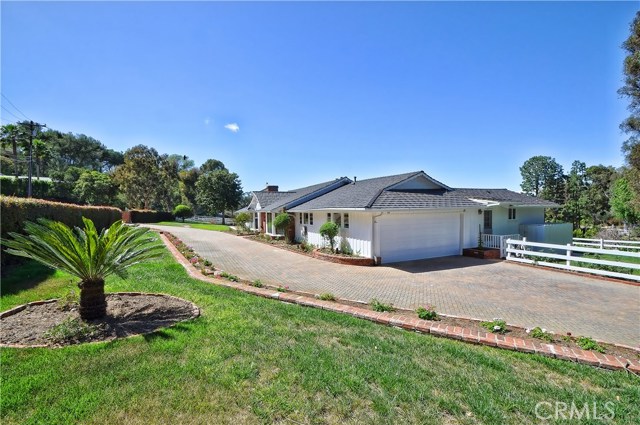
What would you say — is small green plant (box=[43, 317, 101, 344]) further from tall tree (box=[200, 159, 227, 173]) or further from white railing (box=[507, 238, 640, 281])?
tall tree (box=[200, 159, 227, 173])

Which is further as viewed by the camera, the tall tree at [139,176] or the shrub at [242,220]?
the tall tree at [139,176]

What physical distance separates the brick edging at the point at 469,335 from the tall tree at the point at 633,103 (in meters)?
24.8

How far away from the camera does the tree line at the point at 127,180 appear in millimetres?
39969

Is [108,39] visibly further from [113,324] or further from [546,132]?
[546,132]

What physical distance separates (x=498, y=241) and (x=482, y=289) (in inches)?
327

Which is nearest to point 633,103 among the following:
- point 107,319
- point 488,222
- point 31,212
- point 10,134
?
point 488,222

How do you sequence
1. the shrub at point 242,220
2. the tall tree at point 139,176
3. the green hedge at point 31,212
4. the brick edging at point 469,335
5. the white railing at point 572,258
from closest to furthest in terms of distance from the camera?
the brick edging at point 469,335 < the green hedge at point 31,212 < the white railing at point 572,258 < the shrub at point 242,220 < the tall tree at point 139,176

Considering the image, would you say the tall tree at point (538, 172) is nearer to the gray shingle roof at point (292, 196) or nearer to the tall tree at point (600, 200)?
the tall tree at point (600, 200)

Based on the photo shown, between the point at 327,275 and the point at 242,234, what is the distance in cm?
1841

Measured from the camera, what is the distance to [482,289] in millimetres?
9133

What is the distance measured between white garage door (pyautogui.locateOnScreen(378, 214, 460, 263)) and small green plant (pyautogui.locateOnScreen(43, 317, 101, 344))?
11.1m

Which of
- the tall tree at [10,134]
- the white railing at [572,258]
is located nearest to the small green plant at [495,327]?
the white railing at [572,258]

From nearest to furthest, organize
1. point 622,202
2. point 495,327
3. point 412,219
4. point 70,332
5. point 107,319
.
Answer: point 70,332 < point 107,319 < point 495,327 < point 412,219 < point 622,202

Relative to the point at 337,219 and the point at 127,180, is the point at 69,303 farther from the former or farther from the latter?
the point at 127,180
